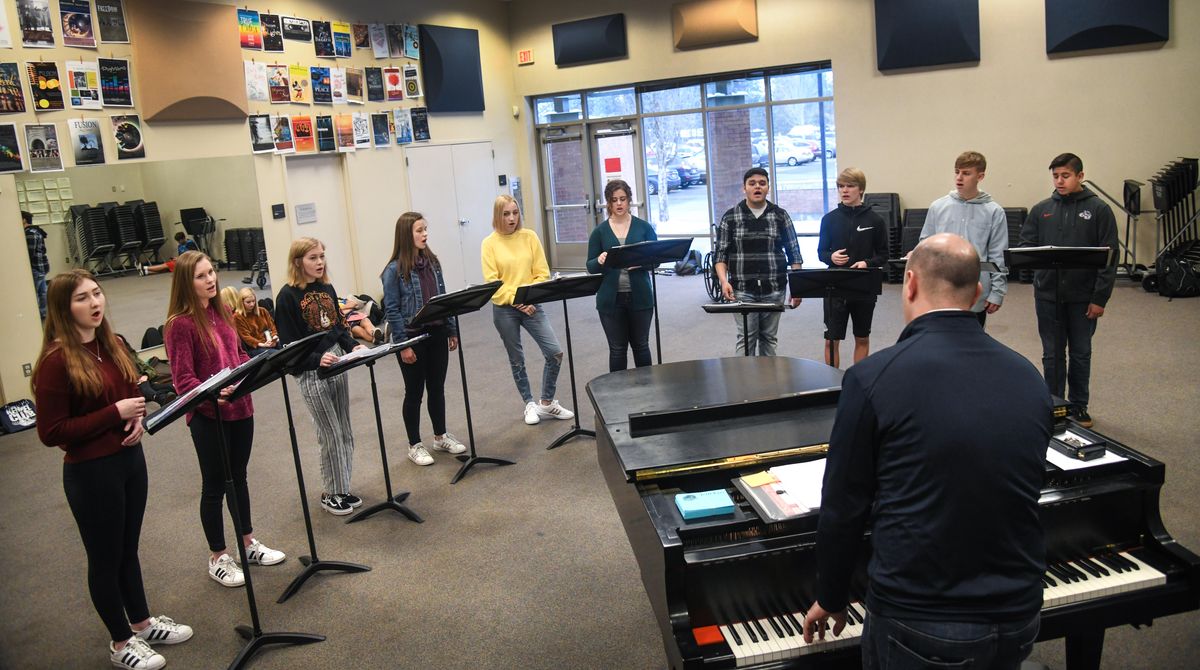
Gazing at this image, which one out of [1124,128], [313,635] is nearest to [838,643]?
[313,635]

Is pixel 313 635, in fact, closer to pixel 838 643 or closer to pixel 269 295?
pixel 838 643

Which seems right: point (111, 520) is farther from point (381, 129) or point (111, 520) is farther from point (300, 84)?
point (381, 129)

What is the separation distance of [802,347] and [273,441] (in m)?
4.29

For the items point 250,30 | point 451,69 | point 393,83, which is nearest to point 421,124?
point 393,83

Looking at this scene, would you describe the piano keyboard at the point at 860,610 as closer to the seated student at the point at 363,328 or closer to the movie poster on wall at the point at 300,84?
the seated student at the point at 363,328

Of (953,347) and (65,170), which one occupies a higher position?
(65,170)

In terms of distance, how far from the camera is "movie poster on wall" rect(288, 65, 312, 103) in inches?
376

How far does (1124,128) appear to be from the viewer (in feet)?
30.8

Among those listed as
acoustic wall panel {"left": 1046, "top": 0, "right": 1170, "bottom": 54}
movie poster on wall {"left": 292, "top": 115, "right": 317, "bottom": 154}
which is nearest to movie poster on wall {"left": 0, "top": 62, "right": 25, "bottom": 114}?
movie poster on wall {"left": 292, "top": 115, "right": 317, "bottom": 154}

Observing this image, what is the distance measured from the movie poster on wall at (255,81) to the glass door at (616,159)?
487 centimetres

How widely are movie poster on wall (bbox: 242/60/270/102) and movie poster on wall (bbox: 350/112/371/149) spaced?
4.05ft

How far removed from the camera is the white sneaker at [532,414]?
6.33m

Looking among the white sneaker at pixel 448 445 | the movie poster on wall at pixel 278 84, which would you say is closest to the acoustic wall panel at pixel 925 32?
the movie poster on wall at pixel 278 84

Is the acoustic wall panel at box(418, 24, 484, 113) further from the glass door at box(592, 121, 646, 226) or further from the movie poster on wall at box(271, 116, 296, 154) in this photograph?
the movie poster on wall at box(271, 116, 296, 154)
